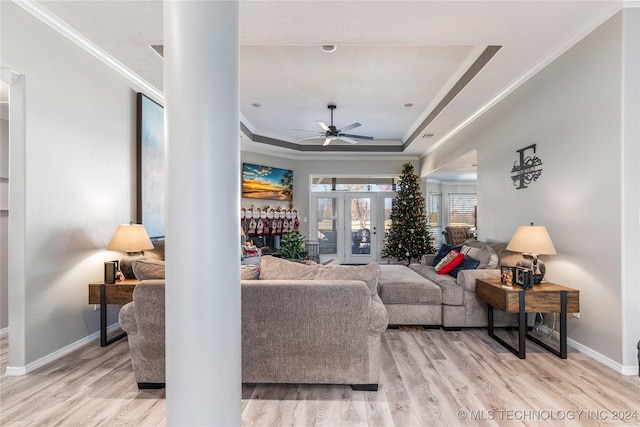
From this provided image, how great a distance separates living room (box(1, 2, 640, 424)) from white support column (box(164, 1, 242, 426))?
2.41 meters

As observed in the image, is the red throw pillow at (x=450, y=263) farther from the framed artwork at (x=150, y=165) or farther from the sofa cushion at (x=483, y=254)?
the framed artwork at (x=150, y=165)

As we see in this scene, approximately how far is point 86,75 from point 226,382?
3.55m

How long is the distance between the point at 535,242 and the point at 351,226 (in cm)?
604

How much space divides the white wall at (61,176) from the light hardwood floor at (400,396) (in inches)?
17.6

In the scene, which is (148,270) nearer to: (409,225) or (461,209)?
(409,225)

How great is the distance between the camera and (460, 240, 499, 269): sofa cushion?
13.0 feet

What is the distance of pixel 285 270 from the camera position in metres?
2.60

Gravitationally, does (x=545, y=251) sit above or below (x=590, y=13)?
below

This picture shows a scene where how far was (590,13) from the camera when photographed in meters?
2.70

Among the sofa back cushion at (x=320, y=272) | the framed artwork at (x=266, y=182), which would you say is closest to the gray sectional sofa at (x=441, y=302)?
the sofa back cushion at (x=320, y=272)

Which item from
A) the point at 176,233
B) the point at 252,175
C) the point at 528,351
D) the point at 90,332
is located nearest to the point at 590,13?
the point at 528,351

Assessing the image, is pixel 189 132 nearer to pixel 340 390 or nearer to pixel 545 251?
pixel 340 390

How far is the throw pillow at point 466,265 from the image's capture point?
4.03m

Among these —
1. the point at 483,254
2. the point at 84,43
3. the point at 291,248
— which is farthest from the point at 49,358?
the point at 291,248
